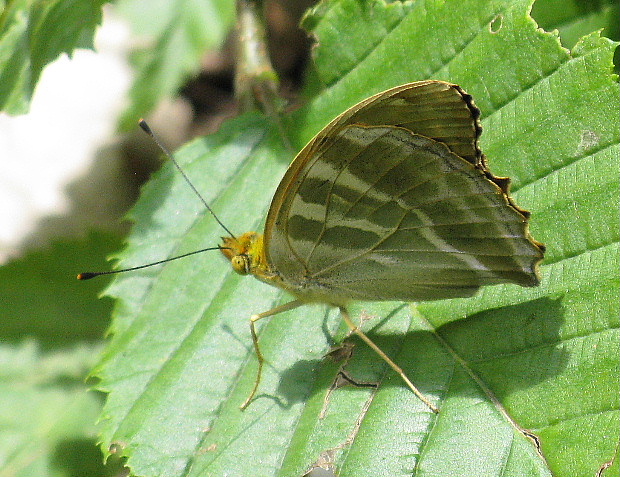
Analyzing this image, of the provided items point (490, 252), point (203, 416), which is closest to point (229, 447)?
point (203, 416)

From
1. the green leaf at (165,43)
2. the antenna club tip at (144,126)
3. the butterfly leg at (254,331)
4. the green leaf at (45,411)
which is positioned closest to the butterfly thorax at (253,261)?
the butterfly leg at (254,331)

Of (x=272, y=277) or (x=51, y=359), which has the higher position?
(x=272, y=277)

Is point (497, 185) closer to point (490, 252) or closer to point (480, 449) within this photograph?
point (490, 252)

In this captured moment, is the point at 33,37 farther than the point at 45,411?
No

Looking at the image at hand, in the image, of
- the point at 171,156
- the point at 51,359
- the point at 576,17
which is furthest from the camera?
the point at 51,359

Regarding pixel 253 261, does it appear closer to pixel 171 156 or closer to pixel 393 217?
pixel 393 217

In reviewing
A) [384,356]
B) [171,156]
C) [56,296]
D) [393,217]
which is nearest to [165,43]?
[171,156]
